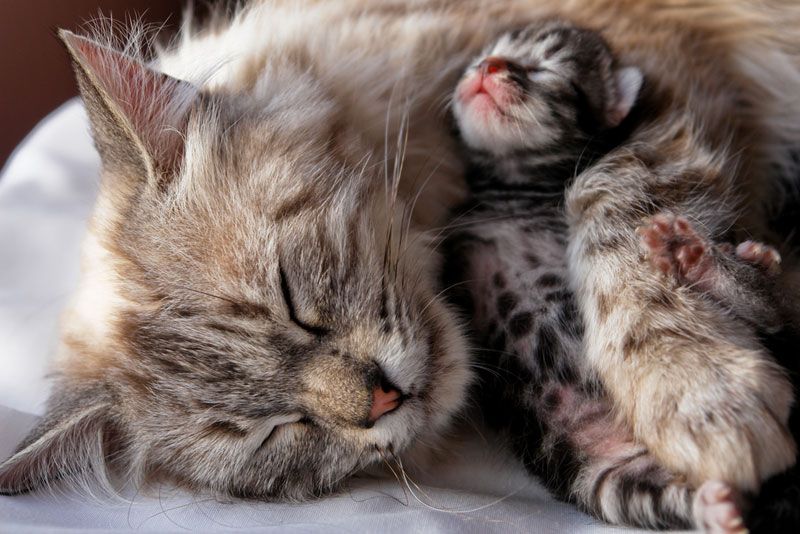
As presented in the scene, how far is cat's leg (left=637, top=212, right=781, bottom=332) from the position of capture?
970 mm

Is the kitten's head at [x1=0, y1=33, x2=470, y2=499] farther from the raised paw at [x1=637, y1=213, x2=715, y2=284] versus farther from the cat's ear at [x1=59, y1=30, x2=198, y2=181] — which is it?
the raised paw at [x1=637, y1=213, x2=715, y2=284]

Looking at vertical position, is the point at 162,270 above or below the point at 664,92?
below

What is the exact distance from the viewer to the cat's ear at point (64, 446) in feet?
3.46

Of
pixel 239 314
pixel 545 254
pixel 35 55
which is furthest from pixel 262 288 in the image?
pixel 35 55

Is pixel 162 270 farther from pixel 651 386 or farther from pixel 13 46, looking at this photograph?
pixel 13 46

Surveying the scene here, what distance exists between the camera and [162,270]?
3.42 ft

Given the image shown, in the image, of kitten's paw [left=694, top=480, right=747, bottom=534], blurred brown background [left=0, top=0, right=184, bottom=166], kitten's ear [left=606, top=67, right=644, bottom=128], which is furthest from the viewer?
blurred brown background [left=0, top=0, right=184, bottom=166]

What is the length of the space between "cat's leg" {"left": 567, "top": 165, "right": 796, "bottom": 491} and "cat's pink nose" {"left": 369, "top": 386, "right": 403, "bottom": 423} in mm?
300

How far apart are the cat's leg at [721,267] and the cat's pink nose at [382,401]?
42 centimetres

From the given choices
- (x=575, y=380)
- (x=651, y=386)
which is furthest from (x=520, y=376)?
(x=651, y=386)

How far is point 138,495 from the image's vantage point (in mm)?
1138

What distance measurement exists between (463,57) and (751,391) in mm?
862

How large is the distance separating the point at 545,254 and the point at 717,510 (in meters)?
0.53

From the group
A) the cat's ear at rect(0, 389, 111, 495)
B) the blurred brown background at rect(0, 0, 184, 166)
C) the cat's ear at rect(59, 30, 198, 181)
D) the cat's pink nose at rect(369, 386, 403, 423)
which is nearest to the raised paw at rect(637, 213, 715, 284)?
the cat's pink nose at rect(369, 386, 403, 423)
